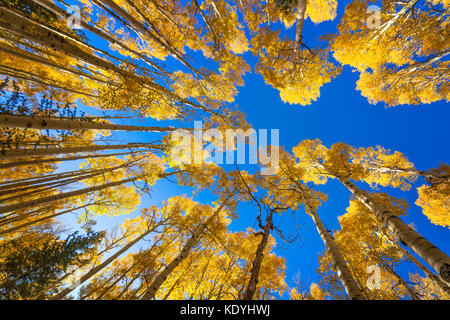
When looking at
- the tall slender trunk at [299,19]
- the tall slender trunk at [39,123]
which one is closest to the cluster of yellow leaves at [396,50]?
the tall slender trunk at [299,19]

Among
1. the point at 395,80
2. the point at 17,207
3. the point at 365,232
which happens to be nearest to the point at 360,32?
the point at 395,80

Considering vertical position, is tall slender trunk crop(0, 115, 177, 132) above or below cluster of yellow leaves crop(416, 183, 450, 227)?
above

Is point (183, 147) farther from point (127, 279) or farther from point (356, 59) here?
point (356, 59)

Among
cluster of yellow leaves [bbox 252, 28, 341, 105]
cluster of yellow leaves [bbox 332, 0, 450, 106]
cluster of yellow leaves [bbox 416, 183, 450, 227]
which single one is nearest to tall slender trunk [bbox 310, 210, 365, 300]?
cluster of yellow leaves [bbox 252, 28, 341, 105]

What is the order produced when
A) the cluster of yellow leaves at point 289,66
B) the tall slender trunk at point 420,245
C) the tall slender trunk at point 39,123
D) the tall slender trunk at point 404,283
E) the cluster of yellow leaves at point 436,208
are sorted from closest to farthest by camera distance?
1. the tall slender trunk at point 420,245
2. the tall slender trunk at point 39,123
3. the tall slender trunk at point 404,283
4. the cluster of yellow leaves at point 289,66
5. the cluster of yellow leaves at point 436,208

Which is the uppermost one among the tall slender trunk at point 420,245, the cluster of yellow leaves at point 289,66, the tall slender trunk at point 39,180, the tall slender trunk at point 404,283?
the cluster of yellow leaves at point 289,66

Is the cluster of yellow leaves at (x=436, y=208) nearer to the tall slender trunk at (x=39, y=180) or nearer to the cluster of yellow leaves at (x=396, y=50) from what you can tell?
the cluster of yellow leaves at (x=396, y=50)

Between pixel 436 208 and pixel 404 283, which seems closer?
pixel 404 283

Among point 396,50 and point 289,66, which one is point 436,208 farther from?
point 289,66

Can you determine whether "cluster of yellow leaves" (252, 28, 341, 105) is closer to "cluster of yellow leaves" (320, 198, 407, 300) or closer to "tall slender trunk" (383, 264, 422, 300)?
"cluster of yellow leaves" (320, 198, 407, 300)

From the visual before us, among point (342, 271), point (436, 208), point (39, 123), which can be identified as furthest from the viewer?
point (436, 208)

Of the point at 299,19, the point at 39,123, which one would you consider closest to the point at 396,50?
the point at 299,19

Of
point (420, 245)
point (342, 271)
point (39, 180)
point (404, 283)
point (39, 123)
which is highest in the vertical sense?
point (39, 123)

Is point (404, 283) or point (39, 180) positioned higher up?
point (39, 180)
